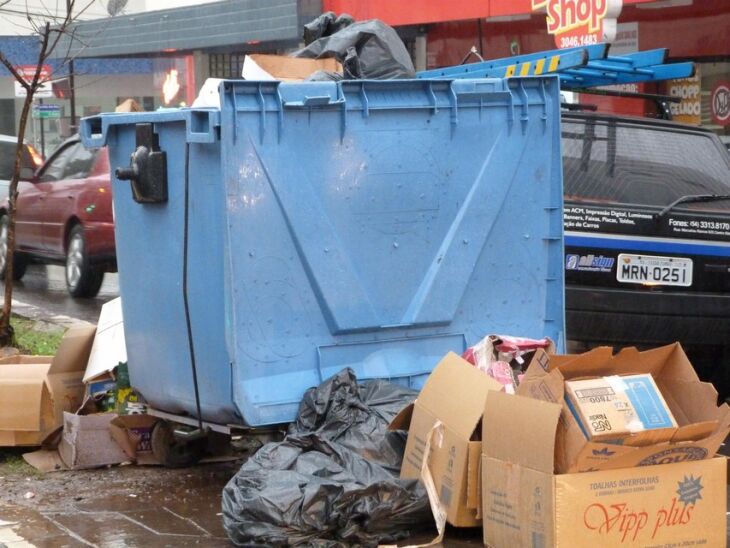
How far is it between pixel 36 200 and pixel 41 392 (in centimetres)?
720

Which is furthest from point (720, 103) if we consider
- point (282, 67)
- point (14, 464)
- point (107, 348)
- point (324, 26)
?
point (14, 464)

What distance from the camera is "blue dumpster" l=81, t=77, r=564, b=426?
5.34 m

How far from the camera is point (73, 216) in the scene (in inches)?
497

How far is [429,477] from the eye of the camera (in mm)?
4922

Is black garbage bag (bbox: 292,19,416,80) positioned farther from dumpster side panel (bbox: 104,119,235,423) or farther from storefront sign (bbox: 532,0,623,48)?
storefront sign (bbox: 532,0,623,48)

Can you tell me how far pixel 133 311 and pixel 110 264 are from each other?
652 cm

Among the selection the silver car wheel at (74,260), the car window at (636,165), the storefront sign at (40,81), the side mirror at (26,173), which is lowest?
the silver car wheel at (74,260)

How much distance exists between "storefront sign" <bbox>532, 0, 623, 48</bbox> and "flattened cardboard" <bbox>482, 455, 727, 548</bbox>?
28.6 feet

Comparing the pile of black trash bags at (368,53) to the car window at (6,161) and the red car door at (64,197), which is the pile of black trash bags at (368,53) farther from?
the car window at (6,161)

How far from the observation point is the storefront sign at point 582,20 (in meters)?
12.7

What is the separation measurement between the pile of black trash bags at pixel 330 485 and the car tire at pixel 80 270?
25.0ft

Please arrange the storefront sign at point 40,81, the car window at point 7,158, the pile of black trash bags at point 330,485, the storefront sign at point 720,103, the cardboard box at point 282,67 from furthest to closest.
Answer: the car window at point 7,158 < the storefront sign at point 720,103 < the storefront sign at point 40,81 < the cardboard box at point 282,67 < the pile of black trash bags at point 330,485

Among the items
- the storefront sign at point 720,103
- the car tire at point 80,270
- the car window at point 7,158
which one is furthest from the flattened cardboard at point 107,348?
the storefront sign at point 720,103

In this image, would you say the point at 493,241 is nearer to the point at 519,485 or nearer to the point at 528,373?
the point at 528,373
